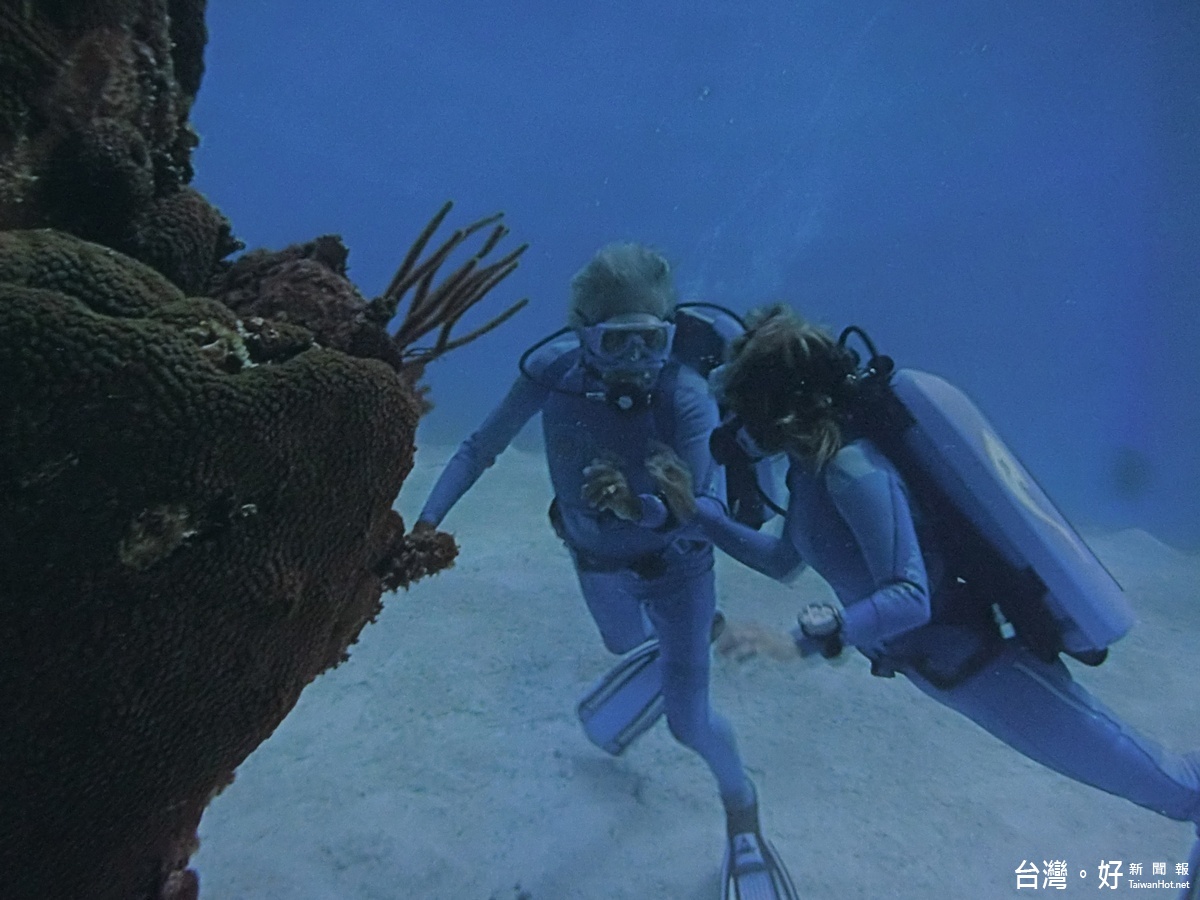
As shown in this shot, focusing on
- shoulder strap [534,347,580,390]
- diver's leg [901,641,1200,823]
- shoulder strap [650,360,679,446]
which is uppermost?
shoulder strap [534,347,580,390]

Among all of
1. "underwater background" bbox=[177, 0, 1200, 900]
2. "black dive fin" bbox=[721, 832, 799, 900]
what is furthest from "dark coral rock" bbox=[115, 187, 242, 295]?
"black dive fin" bbox=[721, 832, 799, 900]

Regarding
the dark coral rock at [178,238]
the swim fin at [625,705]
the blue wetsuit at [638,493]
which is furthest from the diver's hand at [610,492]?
the dark coral rock at [178,238]

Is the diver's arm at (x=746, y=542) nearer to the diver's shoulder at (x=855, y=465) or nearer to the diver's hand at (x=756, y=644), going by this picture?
the diver's hand at (x=756, y=644)

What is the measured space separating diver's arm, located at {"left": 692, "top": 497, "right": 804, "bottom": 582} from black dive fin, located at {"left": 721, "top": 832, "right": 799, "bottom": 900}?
178 centimetres

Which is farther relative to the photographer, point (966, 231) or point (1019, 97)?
point (966, 231)

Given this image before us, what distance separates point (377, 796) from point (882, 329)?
64135 millimetres

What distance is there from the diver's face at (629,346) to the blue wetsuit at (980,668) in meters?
1.14

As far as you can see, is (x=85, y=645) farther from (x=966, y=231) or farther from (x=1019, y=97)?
(x=966, y=231)

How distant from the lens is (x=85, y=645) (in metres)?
1.48

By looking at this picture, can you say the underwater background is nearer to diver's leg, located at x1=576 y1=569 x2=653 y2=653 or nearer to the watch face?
diver's leg, located at x1=576 y1=569 x2=653 y2=653

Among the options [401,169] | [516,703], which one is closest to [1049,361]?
[516,703]

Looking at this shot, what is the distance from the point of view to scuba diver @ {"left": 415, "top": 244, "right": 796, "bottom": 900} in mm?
4168

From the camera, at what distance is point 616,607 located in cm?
508

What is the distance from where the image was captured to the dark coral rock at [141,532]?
1.38 meters
